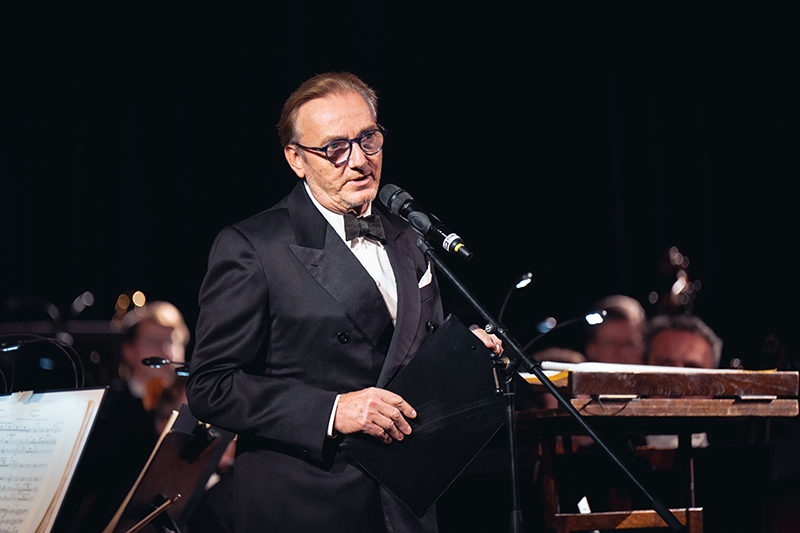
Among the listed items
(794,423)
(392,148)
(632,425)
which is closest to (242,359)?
(632,425)

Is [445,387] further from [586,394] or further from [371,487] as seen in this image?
[586,394]

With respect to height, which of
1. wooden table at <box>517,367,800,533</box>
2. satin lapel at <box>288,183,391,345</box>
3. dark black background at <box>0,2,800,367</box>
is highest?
dark black background at <box>0,2,800,367</box>

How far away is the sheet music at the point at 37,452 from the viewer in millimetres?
1715

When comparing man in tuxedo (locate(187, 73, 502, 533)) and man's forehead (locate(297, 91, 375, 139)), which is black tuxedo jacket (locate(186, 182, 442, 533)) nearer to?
man in tuxedo (locate(187, 73, 502, 533))

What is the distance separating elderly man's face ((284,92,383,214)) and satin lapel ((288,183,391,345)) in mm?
107

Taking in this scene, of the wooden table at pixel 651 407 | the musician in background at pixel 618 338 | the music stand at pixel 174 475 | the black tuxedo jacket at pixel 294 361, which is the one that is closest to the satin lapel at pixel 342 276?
the black tuxedo jacket at pixel 294 361

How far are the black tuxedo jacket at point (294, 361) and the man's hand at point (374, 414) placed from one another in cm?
4

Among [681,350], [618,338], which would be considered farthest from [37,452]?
[618,338]

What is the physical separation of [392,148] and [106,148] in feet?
8.34

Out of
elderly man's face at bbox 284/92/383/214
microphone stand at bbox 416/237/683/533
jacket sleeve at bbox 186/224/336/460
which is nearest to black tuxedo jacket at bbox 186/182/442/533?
jacket sleeve at bbox 186/224/336/460

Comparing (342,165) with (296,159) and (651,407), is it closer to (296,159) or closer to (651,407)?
(296,159)

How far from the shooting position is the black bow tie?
1861mm

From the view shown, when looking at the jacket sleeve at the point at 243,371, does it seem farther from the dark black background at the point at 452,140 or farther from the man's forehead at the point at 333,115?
the dark black background at the point at 452,140

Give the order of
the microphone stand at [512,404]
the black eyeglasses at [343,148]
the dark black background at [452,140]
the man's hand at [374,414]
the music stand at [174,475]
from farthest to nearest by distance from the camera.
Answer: the dark black background at [452,140], the music stand at [174,475], the black eyeglasses at [343,148], the man's hand at [374,414], the microphone stand at [512,404]
